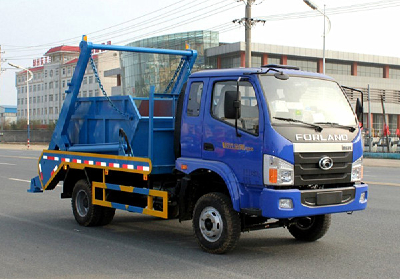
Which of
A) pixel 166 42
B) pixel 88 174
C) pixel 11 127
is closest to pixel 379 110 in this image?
pixel 166 42

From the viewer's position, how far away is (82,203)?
973 cm

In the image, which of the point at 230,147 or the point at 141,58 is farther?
the point at 141,58

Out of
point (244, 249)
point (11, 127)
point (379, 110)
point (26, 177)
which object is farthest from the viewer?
point (11, 127)

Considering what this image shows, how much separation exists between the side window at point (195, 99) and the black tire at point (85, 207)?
2.69 m

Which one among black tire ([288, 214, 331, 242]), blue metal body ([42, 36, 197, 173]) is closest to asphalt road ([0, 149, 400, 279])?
black tire ([288, 214, 331, 242])

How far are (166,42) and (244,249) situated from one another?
55488mm

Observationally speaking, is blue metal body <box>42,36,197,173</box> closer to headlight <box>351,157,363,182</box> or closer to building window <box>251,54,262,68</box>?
headlight <box>351,157,363,182</box>

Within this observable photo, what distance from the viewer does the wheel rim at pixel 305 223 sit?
812cm

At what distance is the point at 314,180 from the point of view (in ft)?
22.2

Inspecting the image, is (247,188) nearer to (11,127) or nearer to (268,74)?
(268,74)

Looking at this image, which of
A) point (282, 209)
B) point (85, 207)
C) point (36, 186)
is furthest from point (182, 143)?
point (36, 186)

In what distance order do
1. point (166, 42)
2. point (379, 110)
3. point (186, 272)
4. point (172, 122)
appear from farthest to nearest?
point (379, 110) < point (166, 42) < point (172, 122) < point (186, 272)

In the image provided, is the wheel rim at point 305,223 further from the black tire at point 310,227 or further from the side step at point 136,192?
the side step at point 136,192

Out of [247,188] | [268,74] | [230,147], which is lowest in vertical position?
[247,188]
